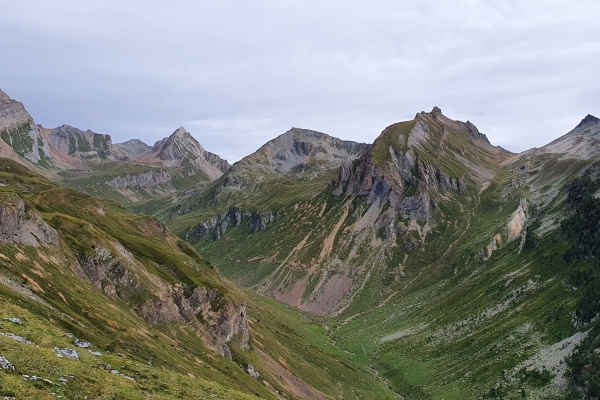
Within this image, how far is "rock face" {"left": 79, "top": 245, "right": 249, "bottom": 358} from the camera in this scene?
7981cm

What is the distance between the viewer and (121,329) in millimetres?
60969

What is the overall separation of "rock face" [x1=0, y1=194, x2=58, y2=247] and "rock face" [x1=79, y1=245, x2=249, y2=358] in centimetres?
799

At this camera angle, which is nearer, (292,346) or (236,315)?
(236,315)

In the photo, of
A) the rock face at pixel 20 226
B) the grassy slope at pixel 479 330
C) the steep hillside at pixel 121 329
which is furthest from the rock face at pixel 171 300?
the grassy slope at pixel 479 330

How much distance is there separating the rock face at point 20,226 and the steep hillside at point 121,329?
0.19 m

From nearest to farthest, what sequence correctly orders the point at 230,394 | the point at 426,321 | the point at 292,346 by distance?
1. the point at 230,394
2. the point at 292,346
3. the point at 426,321

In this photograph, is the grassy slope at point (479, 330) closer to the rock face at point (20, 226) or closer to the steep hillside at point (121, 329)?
the steep hillside at point (121, 329)

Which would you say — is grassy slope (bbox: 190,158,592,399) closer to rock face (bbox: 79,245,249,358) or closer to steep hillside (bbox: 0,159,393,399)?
steep hillside (bbox: 0,159,393,399)

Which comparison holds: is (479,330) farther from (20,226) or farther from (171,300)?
(20,226)

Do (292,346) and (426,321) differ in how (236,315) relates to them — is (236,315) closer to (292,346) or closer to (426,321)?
(292,346)

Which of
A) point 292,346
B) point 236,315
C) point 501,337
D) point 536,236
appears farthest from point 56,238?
point 536,236

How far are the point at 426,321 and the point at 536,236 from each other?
1918 inches

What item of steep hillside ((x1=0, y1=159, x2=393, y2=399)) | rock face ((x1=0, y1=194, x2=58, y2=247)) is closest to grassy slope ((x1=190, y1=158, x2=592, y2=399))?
steep hillside ((x1=0, y1=159, x2=393, y2=399))

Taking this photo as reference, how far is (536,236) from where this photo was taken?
153 m
